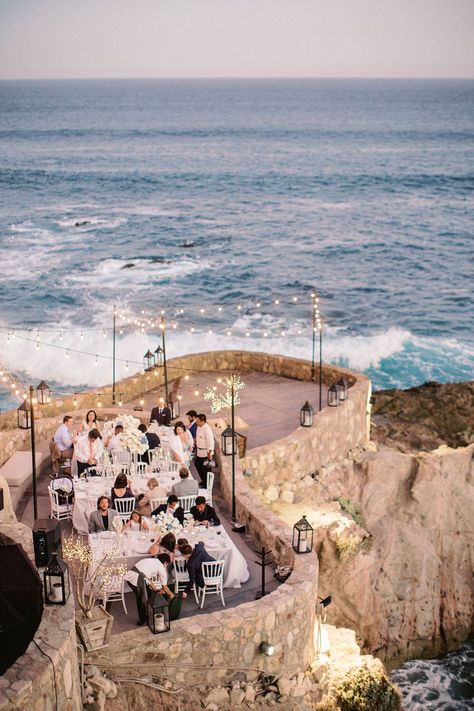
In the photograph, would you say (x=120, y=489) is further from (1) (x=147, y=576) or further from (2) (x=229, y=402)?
(2) (x=229, y=402)

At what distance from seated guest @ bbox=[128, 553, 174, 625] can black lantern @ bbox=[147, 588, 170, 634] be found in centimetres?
58

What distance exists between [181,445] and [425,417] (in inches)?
634

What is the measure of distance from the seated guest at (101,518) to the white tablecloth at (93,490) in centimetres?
100

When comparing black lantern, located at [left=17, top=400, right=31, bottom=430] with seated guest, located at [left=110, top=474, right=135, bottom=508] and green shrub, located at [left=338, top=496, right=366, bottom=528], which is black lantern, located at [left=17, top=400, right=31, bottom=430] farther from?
green shrub, located at [left=338, top=496, right=366, bottom=528]

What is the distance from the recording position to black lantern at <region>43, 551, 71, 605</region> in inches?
446

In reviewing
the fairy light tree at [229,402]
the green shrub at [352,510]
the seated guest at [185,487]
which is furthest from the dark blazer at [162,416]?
the green shrub at [352,510]

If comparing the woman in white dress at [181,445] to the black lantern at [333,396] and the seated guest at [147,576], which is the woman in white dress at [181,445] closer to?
the seated guest at [147,576]

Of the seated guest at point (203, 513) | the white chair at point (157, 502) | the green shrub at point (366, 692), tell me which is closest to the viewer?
the green shrub at point (366, 692)

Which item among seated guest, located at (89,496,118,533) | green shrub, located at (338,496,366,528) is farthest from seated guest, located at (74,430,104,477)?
green shrub, located at (338,496,366,528)

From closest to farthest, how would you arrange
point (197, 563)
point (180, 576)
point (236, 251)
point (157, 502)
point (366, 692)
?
point (197, 563) → point (180, 576) → point (366, 692) → point (157, 502) → point (236, 251)

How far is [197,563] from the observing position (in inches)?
549

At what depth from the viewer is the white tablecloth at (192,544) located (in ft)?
47.0

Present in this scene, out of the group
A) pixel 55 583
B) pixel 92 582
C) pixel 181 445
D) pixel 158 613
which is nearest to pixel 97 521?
pixel 92 582

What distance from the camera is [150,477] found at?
17500 millimetres
